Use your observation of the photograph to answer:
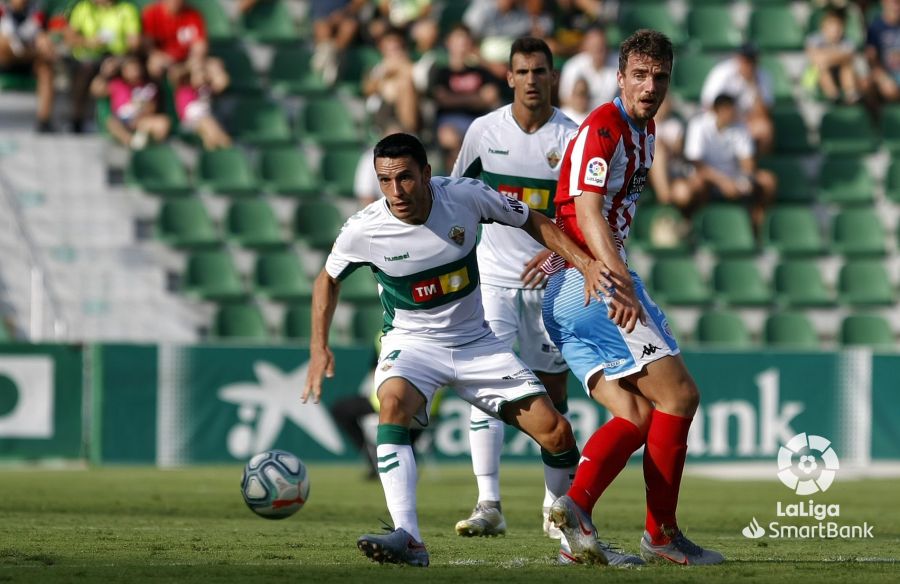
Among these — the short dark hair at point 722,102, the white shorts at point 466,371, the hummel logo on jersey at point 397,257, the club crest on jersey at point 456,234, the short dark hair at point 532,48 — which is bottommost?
the white shorts at point 466,371

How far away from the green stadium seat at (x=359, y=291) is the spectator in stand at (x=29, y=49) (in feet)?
14.3

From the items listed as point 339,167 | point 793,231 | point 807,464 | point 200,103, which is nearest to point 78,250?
point 200,103

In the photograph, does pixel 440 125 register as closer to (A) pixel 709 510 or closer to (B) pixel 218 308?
(B) pixel 218 308

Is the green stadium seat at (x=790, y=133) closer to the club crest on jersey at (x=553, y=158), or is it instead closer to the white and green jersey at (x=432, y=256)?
the club crest on jersey at (x=553, y=158)

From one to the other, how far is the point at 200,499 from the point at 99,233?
24.0 feet

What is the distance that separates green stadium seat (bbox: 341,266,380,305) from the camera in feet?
54.6

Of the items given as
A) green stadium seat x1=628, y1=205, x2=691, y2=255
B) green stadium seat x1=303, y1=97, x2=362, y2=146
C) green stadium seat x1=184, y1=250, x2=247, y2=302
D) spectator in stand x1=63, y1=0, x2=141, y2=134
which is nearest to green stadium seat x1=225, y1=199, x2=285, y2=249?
green stadium seat x1=184, y1=250, x2=247, y2=302

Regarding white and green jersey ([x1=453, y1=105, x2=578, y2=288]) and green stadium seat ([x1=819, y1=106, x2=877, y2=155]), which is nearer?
white and green jersey ([x1=453, y1=105, x2=578, y2=288])

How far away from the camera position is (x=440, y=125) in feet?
55.8

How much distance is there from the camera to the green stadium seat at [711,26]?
20.1 meters

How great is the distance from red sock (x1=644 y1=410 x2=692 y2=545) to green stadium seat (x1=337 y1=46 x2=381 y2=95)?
42.8 feet

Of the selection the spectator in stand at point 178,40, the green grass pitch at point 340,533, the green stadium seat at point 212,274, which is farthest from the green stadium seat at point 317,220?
the green grass pitch at point 340,533

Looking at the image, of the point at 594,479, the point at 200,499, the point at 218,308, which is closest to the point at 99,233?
the point at 218,308

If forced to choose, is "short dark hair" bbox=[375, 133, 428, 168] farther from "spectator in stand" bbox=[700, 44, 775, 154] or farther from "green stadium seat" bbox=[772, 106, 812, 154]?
"green stadium seat" bbox=[772, 106, 812, 154]
